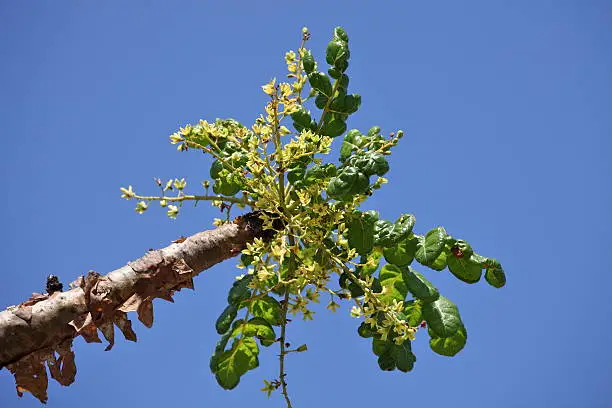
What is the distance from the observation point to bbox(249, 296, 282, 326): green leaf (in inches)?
132

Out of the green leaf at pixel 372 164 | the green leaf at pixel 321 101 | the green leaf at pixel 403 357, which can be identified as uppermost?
the green leaf at pixel 321 101

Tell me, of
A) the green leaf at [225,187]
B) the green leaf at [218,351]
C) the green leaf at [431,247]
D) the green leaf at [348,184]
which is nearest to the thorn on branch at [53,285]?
the green leaf at [218,351]

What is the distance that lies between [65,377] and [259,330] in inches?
38.4

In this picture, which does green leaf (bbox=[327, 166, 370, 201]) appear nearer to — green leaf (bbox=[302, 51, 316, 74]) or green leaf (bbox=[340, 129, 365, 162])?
green leaf (bbox=[340, 129, 365, 162])

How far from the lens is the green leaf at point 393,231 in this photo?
3238 mm

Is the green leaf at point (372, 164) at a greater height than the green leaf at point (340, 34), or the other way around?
the green leaf at point (340, 34)

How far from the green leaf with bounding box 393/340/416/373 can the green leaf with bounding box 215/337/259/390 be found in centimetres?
76

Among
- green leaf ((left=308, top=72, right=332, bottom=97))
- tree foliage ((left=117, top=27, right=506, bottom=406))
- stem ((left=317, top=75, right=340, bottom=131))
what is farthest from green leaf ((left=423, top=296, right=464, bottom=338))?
green leaf ((left=308, top=72, right=332, bottom=97))

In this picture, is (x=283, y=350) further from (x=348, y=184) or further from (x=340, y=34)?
(x=340, y=34)

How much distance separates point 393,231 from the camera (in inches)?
129

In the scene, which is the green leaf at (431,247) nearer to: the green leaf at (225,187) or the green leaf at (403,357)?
the green leaf at (403,357)

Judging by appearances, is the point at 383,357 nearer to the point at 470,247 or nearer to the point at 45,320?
the point at 470,247

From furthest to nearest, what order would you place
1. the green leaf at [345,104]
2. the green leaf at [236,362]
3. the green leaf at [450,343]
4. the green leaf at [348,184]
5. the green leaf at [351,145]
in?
1. the green leaf at [345,104]
2. the green leaf at [450,343]
3. the green leaf at [351,145]
4. the green leaf at [236,362]
5. the green leaf at [348,184]

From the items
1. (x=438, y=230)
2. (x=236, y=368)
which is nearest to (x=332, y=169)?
(x=438, y=230)
